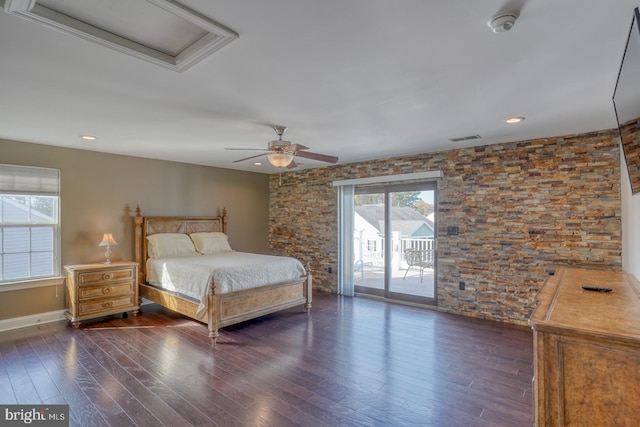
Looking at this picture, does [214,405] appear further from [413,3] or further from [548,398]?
[413,3]

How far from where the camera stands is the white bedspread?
3930mm

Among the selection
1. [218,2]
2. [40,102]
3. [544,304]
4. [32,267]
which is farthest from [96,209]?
[544,304]

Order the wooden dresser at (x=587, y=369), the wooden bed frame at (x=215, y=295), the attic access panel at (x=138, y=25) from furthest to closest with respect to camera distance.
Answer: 1. the wooden bed frame at (x=215, y=295)
2. the attic access panel at (x=138, y=25)
3. the wooden dresser at (x=587, y=369)

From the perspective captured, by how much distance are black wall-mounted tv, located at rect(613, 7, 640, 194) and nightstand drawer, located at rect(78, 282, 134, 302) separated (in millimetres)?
5658

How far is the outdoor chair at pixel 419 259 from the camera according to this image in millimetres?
5211

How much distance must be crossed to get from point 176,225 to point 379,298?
12.5 ft

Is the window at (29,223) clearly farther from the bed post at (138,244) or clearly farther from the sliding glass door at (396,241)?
the sliding glass door at (396,241)

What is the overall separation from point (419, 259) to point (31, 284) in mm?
5593

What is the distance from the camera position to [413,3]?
4.98 ft

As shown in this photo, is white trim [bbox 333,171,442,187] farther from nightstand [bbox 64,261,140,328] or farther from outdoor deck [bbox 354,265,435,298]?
nightstand [bbox 64,261,140,328]

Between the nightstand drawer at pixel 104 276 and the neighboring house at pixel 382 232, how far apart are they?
377cm

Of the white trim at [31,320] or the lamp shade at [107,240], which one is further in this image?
the lamp shade at [107,240]

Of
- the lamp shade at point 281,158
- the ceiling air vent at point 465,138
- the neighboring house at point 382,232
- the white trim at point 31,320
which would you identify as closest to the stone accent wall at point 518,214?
the neighboring house at point 382,232

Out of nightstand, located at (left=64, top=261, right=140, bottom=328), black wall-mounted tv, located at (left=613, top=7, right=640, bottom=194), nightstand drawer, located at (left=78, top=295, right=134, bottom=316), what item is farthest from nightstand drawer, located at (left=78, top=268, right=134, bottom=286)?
black wall-mounted tv, located at (left=613, top=7, right=640, bottom=194)
